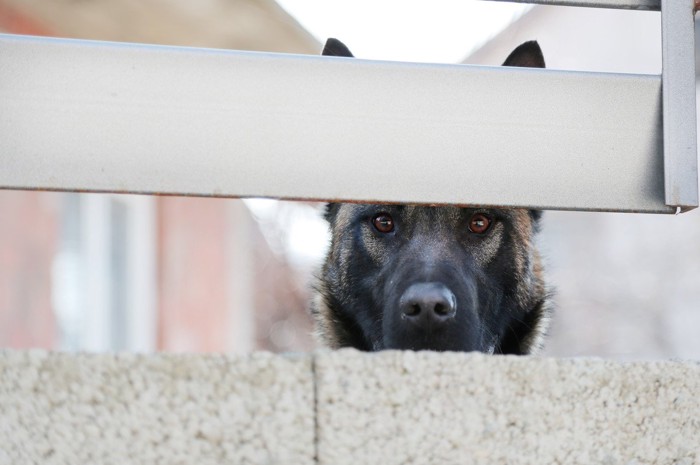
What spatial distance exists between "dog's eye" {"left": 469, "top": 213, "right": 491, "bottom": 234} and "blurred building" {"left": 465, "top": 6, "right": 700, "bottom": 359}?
1192 cm

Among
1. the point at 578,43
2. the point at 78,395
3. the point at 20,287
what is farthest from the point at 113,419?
the point at 578,43

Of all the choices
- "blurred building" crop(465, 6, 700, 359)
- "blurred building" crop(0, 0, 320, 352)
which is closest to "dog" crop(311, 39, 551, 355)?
"blurred building" crop(0, 0, 320, 352)

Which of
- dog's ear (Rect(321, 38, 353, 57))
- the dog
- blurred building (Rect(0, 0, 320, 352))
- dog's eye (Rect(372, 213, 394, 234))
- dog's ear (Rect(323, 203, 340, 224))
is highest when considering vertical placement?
blurred building (Rect(0, 0, 320, 352))

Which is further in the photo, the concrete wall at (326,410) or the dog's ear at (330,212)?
the dog's ear at (330,212)

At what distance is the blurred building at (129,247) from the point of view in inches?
293

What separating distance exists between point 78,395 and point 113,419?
0.21ft

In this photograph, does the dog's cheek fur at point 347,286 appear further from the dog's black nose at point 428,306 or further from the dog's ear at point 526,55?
the dog's ear at point 526,55

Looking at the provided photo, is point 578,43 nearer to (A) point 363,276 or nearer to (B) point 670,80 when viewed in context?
(A) point 363,276

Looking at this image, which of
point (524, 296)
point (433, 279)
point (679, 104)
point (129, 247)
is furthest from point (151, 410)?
point (129, 247)

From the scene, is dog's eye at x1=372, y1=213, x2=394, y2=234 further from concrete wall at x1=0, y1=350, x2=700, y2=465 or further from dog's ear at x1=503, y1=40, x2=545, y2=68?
concrete wall at x1=0, y1=350, x2=700, y2=465

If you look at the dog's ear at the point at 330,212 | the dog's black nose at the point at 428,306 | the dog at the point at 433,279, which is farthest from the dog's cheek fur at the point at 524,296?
the dog's black nose at the point at 428,306

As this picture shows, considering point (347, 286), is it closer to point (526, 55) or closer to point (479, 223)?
point (479, 223)

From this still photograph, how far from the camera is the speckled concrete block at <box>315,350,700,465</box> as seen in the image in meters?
1.46

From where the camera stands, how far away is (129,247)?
9766mm
